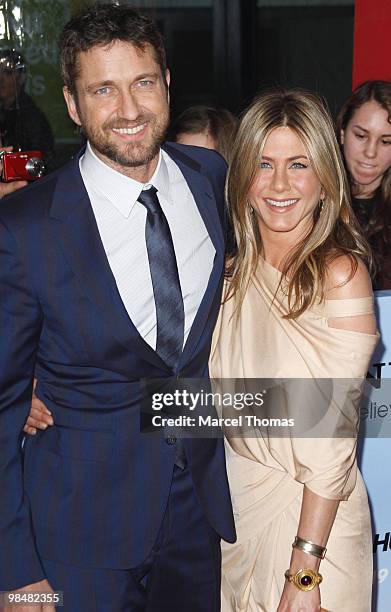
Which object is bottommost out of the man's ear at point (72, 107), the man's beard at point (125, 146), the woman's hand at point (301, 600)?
the woman's hand at point (301, 600)

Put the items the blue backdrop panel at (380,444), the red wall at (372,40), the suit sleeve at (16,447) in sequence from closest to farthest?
1. the suit sleeve at (16,447)
2. the blue backdrop panel at (380,444)
3. the red wall at (372,40)

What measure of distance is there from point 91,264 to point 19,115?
12.4 feet

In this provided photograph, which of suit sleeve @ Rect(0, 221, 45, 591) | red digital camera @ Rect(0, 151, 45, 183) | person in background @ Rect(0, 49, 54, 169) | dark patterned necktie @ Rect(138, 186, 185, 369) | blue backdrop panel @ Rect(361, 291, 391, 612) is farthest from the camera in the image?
person in background @ Rect(0, 49, 54, 169)

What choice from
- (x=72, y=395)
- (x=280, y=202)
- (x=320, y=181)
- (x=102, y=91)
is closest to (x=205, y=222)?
(x=280, y=202)

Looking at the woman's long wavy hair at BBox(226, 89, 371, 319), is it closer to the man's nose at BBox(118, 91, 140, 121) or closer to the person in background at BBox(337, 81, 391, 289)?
the man's nose at BBox(118, 91, 140, 121)

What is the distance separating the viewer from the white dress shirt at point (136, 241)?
2.05m

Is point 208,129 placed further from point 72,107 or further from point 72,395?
point 72,395

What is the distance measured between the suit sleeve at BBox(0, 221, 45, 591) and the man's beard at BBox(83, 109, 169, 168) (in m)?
0.29

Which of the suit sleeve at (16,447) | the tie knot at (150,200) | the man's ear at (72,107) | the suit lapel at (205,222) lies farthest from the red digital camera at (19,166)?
the suit sleeve at (16,447)

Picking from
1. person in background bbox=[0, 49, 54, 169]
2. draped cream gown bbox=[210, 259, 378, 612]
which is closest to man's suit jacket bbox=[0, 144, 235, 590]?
draped cream gown bbox=[210, 259, 378, 612]

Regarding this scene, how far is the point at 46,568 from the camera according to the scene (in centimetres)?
210

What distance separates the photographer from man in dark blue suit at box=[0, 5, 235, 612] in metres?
1.98

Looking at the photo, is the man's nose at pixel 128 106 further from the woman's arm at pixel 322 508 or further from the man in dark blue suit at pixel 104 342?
the woman's arm at pixel 322 508

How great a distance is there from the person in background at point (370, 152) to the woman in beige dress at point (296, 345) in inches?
49.5
